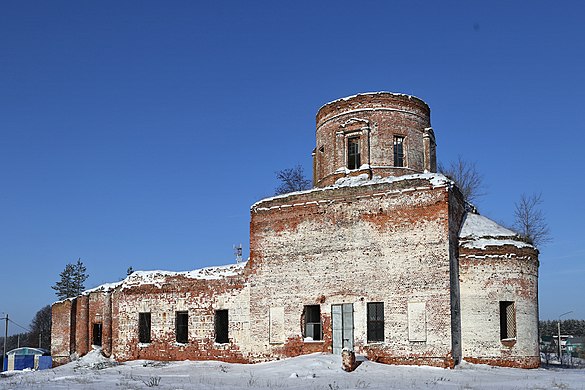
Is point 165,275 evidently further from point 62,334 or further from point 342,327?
point 342,327

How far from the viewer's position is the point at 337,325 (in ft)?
65.9

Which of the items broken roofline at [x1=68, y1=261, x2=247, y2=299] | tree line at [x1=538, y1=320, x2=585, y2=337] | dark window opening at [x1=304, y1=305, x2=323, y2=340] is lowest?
tree line at [x1=538, y1=320, x2=585, y2=337]

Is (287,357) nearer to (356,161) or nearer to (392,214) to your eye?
(392,214)

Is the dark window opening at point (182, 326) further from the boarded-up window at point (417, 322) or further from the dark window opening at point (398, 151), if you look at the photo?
the dark window opening at point (398, 151)

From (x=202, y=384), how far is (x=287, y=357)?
219 inches

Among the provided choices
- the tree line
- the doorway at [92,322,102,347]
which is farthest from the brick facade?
the tree line

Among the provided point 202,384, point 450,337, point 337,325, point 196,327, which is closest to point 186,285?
point 196,327

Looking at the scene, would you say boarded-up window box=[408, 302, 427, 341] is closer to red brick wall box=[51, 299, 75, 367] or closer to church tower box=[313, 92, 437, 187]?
church tower box=[313, 92, 437, 187]

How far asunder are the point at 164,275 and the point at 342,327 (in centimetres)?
838

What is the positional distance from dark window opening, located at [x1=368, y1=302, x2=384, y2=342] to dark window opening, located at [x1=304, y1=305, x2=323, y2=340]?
1.88 m

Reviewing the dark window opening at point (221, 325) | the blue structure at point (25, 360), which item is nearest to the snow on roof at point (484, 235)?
the dark window opening at point (221, 325)

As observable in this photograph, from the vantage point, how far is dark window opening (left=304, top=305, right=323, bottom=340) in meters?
20.8

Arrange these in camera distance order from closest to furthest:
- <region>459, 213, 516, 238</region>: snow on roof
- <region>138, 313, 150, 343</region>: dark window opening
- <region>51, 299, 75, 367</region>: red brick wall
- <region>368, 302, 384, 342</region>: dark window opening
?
<region>368, 302, 384, 342</region>: dark window opening
<region>459, 213, 516, 238</region>: snow on roof
<region>138, 313, 150, 343</region>: dark window opening
<region>51, 299, 75, 367</region>: red brick wall

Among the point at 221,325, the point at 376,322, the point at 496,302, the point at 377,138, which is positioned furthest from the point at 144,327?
the point at 496,302
